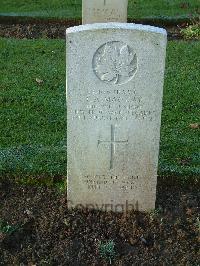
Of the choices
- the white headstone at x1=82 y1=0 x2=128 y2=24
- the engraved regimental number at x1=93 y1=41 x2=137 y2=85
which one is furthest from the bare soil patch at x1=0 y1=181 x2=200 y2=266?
the white headstone at x1=82 y1=0 x2=128 y2=24

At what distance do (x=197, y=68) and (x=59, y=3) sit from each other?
5820 mm

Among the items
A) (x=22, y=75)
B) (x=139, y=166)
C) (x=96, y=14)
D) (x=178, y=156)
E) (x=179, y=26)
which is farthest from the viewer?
(x=179, y=26)

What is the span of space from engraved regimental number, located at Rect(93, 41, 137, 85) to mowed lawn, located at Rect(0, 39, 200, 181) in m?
1.57

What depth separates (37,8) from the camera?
43.2 feet

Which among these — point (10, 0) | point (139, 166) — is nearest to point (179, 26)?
point (10, 0)

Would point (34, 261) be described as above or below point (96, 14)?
below

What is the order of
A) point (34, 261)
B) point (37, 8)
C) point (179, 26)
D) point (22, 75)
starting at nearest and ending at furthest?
point (34, 261) < point (22, 75) < point (179, 26) < point (37, 8)

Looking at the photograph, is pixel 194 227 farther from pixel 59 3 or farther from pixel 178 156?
pixel 59 3

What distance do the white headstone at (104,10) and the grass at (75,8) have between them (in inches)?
80.5

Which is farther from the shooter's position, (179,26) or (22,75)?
(179,26)

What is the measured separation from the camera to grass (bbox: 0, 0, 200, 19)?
12562 millimetres

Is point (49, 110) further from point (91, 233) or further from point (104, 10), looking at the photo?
point (104, 10)

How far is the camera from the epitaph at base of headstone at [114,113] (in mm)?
4238

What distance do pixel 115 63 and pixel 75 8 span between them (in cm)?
925
